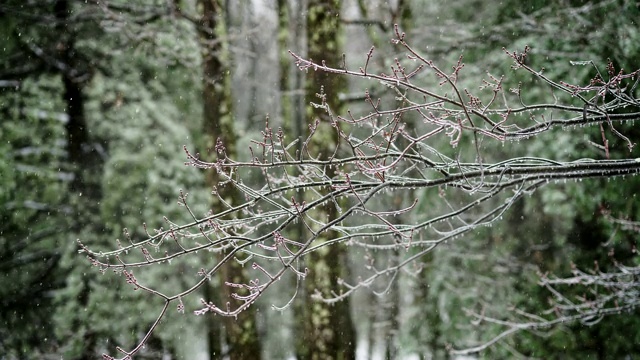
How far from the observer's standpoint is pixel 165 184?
1032cm

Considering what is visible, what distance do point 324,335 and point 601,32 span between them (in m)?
5.01

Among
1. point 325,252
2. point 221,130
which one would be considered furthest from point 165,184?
point 325,252

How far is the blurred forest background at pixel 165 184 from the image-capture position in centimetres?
824

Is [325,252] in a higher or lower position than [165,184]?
lower

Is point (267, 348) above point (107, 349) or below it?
below

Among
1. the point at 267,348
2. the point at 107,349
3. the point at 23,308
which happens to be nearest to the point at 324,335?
the point at 107,349

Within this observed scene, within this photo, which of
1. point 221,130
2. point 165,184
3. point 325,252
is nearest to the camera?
point 325,252

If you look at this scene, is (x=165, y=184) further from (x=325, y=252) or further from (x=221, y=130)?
(x=325, y=252)

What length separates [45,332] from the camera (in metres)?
10.9

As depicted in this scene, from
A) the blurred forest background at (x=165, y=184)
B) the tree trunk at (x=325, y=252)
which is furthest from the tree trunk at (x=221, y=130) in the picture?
the tree trunk at (x=325, y=252)

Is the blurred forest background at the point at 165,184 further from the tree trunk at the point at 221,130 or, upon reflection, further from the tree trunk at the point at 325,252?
the tree trunk at the point at 325,252

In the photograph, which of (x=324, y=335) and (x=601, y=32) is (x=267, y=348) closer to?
(x=324, y=335)

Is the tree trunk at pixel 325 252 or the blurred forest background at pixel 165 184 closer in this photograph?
the tree trunk at pixel 325 252

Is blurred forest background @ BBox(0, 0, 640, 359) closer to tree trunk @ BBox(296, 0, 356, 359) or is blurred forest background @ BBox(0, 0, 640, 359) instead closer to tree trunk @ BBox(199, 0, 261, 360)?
tree trunk @ BBox(199, 0, 261, 360)
